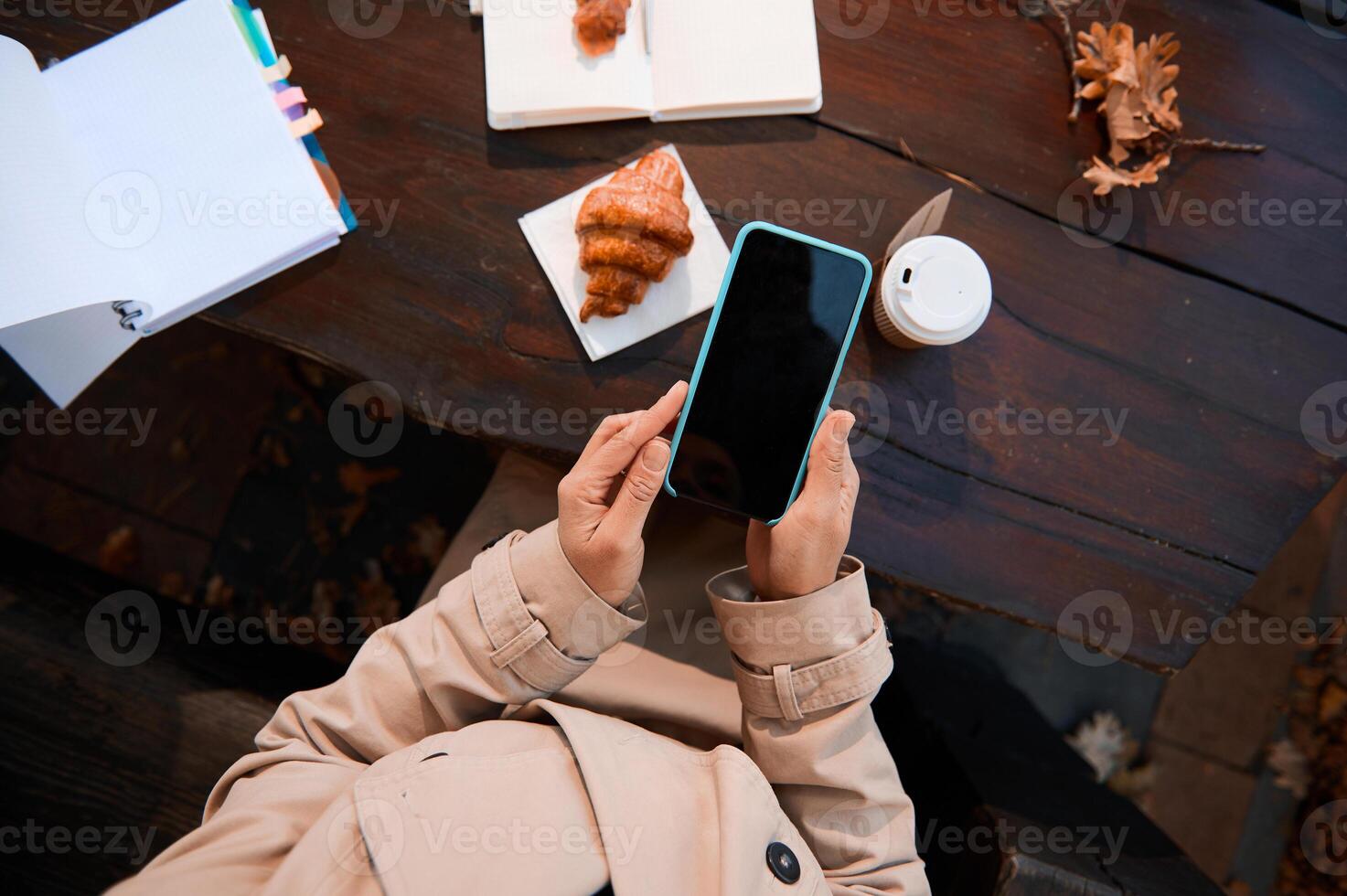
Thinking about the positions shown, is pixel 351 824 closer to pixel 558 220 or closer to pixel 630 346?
pixel 630 346

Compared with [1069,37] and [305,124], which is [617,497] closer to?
[305,124]

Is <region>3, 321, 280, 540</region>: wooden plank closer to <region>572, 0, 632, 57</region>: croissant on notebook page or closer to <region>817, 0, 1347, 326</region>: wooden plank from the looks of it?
<region>572, 0, 632, 57</region>: croissant on notebook page

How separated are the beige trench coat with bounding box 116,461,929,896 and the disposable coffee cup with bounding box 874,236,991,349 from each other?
39 centimetres

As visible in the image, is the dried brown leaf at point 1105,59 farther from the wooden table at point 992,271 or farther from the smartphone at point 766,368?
the smartphone at point 766,368

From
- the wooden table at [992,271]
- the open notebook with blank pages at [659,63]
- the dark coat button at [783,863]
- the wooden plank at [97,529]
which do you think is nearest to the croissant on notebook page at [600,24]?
the open notebook with blank pages at [659,63]

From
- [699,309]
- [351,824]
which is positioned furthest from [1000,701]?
[351,824]

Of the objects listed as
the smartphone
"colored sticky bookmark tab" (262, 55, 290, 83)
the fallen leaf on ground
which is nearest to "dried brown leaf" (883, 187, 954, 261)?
the smartphone

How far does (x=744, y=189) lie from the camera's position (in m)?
1.25

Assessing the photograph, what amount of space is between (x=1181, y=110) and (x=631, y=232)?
97 cm

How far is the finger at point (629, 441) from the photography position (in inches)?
41.6

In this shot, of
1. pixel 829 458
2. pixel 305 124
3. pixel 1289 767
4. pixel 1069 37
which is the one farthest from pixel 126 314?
pixel 1289 767

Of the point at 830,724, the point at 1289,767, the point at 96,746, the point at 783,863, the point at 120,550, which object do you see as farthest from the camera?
the point at 1289,767

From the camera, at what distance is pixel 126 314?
1.17 meters

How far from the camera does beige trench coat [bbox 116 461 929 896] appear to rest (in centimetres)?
91
